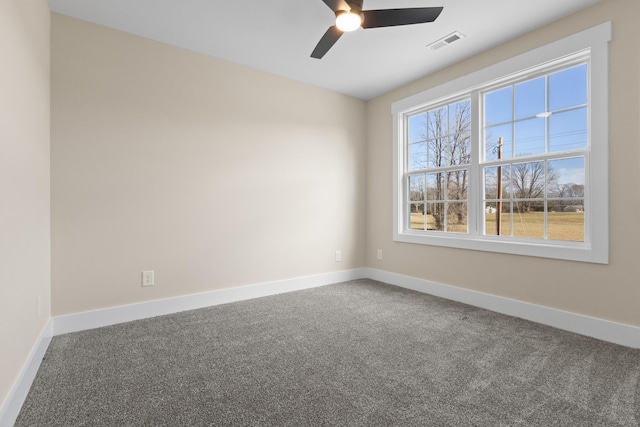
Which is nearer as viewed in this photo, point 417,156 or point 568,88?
point 568,88

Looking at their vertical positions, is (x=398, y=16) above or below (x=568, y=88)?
above

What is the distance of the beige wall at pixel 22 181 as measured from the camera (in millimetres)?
1417

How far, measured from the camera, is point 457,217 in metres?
3.40

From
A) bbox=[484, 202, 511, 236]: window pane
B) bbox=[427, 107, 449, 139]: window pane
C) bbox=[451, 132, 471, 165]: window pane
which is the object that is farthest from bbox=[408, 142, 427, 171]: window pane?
bbox=[484, 202, 511, 236]: window pane

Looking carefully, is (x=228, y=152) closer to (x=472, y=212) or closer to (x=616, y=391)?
(x=472, y=212)

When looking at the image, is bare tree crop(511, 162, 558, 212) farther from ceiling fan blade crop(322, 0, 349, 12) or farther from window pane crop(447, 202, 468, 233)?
ceiling fan blade crop(322, 0, 349, 12)

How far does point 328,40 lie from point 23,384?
2840 millimetres

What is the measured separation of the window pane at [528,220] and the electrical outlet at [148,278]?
3.48 m

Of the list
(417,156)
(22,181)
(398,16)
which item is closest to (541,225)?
(417,156)

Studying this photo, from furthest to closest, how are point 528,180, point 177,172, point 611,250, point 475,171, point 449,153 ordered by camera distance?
point 449,153 < point 475,171 < point 177,172 < point 528,180 < point 611,250

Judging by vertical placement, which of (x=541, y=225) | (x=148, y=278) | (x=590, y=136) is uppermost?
(x=590, y=136)

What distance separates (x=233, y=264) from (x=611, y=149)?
3.45 m

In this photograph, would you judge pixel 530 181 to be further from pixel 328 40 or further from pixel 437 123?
pixel 328 40

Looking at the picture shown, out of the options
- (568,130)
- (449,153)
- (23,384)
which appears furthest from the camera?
(449,153)
